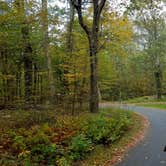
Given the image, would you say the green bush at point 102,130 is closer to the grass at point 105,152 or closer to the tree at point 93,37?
the grass at point 105,152

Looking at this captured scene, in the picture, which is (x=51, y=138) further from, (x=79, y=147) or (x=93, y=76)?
(x=93, y=76)

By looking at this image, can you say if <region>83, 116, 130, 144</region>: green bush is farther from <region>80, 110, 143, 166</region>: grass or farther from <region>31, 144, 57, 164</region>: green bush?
<region>31, 144, 57, 164</region>: green bush

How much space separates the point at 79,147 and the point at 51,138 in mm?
1201

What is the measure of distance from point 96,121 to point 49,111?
2.95 m

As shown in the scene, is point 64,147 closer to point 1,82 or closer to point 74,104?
point 74,104

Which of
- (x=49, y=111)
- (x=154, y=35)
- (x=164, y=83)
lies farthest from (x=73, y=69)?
(x=164, y=83)

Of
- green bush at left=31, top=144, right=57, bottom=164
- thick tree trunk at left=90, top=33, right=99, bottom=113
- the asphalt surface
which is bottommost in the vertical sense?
the asphalt surface

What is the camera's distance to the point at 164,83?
48406mm

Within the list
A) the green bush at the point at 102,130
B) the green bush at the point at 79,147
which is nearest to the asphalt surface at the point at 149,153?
the green bush at the point at 102,130

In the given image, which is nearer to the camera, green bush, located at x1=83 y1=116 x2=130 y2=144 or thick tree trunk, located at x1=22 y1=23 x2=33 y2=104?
green bush, located at x1=83 y1=116 x2=130 y2=144

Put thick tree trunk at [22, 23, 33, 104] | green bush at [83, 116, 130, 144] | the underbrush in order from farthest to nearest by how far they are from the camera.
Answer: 1. thick tree trunk at [22, 23, 33, 104]
2. green bush at [83, 116, 130, 144]
3. the underbrush

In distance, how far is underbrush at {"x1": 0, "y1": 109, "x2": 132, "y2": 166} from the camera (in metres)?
9.41

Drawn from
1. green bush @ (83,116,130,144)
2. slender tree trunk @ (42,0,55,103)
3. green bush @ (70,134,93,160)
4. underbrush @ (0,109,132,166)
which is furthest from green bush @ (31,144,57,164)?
slender tree trunk @ (42,0,55,103)

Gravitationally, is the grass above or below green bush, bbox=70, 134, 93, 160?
below
